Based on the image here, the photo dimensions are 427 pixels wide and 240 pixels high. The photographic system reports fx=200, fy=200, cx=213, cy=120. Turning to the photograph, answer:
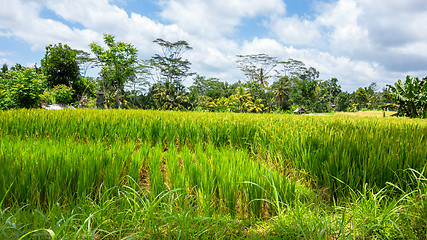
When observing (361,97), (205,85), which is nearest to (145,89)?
(205,85)

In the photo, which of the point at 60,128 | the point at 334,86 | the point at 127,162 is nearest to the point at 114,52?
the point at 60,128

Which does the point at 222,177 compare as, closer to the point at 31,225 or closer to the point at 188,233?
the point at 188,233

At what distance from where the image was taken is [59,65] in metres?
16.5

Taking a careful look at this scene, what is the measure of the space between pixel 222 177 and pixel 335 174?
1.03 m

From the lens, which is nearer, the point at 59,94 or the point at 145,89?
the point at 59,94

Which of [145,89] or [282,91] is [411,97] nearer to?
[282,91]

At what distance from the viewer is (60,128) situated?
329 cm

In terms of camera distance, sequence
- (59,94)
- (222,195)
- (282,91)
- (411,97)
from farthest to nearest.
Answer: (282,91), (59,94), (411,97), (222,195)

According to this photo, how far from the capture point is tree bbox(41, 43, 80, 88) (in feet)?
53.2

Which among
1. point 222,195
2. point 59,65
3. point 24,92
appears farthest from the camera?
point 59,65

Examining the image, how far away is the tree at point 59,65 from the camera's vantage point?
1620 cm

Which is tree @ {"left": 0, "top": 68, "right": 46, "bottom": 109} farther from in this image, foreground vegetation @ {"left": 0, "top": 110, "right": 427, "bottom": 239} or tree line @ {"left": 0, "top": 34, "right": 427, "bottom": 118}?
foreground vegetation @ {"left": 0, "top": 110, "right": 427, "bottom": 239}

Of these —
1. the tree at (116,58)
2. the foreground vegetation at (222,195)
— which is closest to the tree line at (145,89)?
the tree at (116,58)

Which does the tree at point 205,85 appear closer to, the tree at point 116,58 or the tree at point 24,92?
the tree at point 116,58
